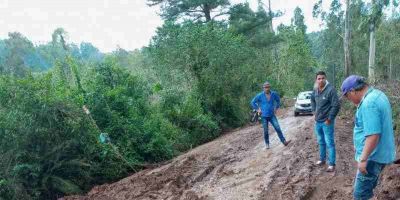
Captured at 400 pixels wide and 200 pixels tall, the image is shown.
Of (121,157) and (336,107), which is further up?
(336,107)

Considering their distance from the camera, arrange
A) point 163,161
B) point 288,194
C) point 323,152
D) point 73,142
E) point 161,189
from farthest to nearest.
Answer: point 163,161 < point 73,142 < point 161,189 < point 323,152 < point 288,194

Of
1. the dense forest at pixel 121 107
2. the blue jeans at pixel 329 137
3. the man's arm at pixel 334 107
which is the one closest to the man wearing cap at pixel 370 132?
the man's arm at pixel 334 107

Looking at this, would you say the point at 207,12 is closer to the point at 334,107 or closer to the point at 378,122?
the point at 334,107

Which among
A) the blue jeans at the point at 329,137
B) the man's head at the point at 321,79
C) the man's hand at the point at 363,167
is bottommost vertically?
the blue jeans at the point at 329,137

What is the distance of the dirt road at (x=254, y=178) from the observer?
641 cm

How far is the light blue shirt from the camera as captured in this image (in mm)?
3561

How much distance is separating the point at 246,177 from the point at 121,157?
440 cm

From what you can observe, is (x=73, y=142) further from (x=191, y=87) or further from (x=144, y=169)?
(x=191, y=87)

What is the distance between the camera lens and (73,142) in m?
10.0

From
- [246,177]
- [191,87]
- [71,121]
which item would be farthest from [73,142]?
[191,87]

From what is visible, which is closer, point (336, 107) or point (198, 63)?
point (336, 107)

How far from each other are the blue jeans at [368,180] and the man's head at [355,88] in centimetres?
65

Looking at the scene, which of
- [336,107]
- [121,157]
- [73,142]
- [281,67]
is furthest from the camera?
[281,67]

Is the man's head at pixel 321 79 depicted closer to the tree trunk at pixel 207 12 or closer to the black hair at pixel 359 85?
the black hair at pixel 359 85
